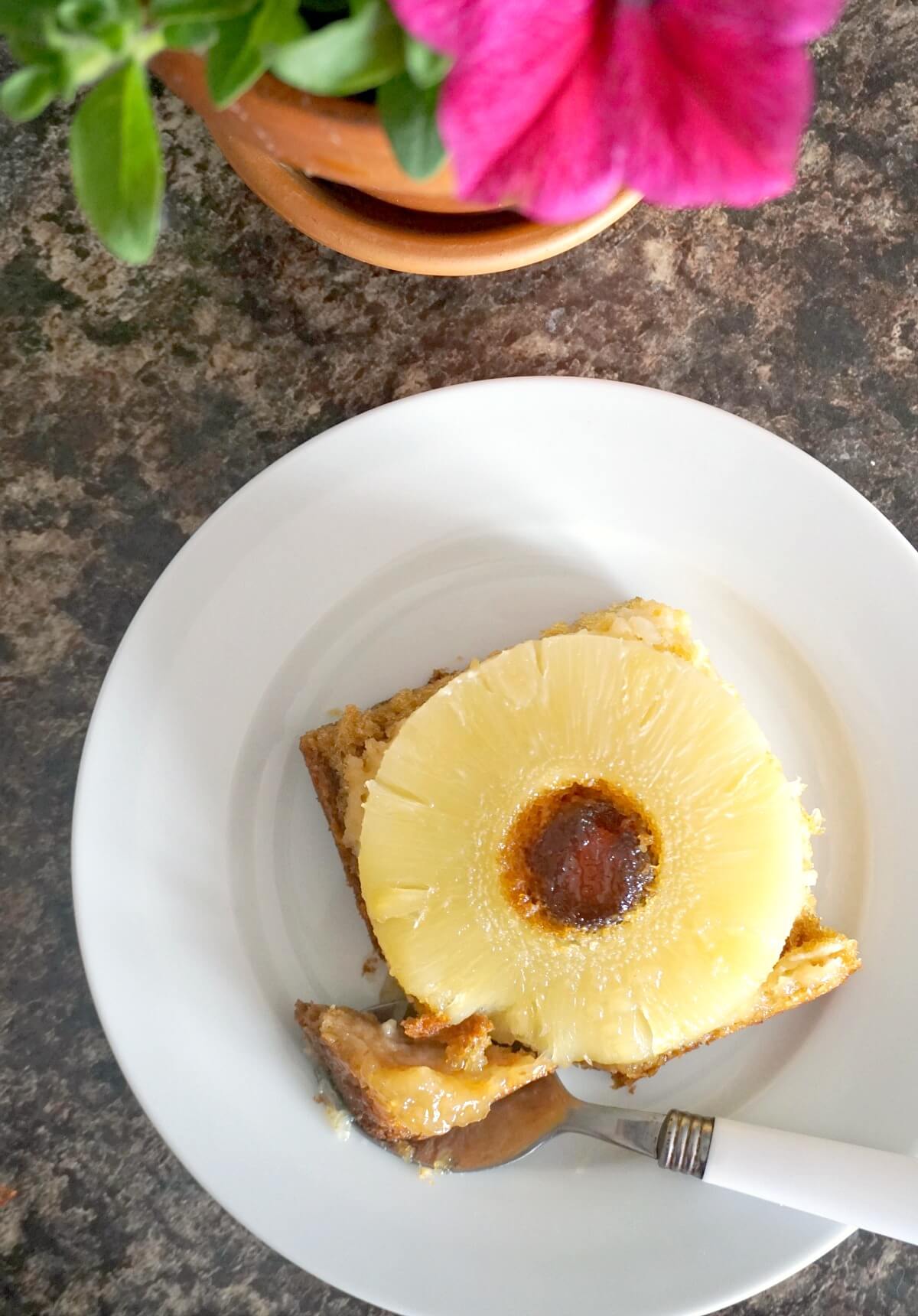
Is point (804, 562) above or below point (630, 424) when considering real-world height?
below

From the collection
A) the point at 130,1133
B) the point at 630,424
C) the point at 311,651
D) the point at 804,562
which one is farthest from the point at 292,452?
the point at 130,1133

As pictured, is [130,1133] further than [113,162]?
Yes

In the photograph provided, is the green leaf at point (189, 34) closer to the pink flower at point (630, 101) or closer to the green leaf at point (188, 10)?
the green leaf at point (188, 10)

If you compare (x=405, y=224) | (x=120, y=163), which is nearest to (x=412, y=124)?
(x=120, y=163)

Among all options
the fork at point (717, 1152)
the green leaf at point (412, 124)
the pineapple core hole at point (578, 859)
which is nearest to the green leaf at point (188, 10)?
the green leaf at point (412, 124)

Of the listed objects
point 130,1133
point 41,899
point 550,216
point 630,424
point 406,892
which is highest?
point 550,216

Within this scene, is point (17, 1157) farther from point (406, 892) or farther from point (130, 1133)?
point (406, 892)

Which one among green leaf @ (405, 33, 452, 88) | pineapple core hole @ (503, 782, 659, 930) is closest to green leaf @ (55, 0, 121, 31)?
green leaf @ (405, 33, 452, 88)

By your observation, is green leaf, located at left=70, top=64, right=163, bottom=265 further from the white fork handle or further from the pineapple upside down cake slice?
the white fork handle
